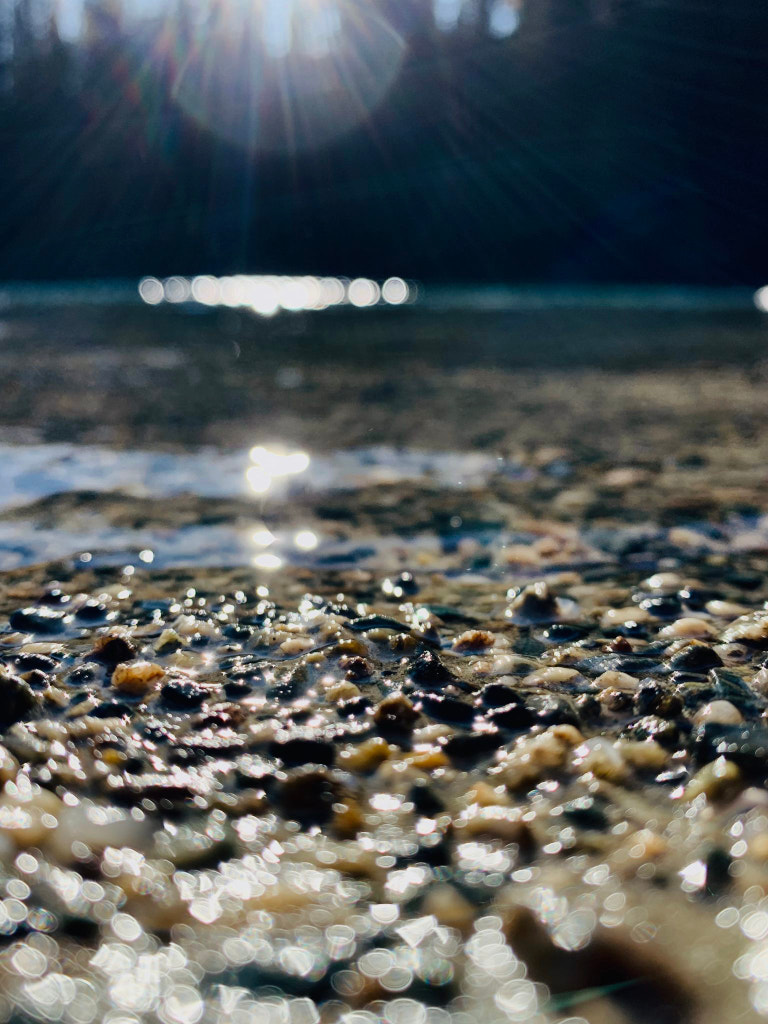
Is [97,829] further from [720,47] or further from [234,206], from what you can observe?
[720,47]

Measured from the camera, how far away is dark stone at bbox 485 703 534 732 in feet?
5.47

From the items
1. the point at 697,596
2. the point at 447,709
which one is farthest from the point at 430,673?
the point at 697,596

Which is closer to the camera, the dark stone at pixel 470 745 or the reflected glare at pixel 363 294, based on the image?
the dark stone at pixel 470 745

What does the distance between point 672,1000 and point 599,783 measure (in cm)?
47

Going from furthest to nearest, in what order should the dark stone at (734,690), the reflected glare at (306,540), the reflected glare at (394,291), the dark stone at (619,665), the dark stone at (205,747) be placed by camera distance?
the reflected glare at (394,291), the reflected glare at (306,540), the dark stone at (619,665), the dark stone at (734,690), the dark stone at (205,747)

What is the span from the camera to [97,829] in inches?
52.1

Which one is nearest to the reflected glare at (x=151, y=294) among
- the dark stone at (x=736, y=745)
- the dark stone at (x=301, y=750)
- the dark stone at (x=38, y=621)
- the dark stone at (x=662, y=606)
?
Answer: the dark stone at (x=38, y=621)

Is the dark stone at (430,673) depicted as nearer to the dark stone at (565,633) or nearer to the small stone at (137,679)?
the dark stone at (565,633)

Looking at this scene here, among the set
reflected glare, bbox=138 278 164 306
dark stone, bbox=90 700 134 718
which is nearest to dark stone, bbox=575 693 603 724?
dark stone, bbox=90 700 134 718

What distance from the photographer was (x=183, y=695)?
174 centimetres

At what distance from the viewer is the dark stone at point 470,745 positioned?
158 centimetres

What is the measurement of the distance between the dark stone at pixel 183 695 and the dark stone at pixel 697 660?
40.8 inches

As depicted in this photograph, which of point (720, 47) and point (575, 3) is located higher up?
point (575, 3)

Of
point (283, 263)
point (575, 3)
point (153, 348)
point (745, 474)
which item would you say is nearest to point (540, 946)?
point (745, 474)
